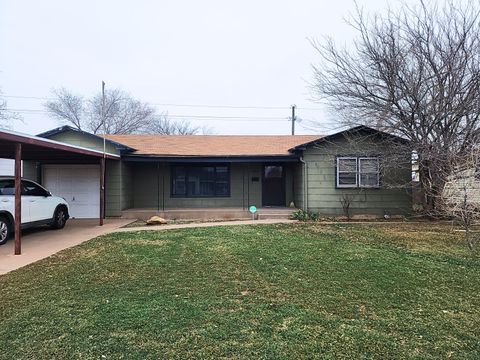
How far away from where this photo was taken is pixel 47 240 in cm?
879

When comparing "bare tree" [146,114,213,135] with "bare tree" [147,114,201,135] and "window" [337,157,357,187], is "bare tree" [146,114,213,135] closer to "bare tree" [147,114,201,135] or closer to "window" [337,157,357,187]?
"bare tree" [147,114,201,135]

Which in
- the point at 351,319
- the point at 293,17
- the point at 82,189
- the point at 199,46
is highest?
the point at 199,46

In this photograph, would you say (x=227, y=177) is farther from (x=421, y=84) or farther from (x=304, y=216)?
(x=421, y=84)

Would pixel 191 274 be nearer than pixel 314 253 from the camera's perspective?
Yes

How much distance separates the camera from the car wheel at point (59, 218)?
10.5 meters

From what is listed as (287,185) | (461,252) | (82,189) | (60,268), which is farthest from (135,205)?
(461,252)

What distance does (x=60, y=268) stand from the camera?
5.91 metres

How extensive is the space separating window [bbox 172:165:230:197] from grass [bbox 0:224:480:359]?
7.38 meters

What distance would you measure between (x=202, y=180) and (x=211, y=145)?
1.70 m

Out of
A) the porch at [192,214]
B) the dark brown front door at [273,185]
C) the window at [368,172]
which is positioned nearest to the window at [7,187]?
→ the porch at [192,214]

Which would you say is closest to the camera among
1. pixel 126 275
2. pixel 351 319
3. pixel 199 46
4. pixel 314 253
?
pixel 351 319

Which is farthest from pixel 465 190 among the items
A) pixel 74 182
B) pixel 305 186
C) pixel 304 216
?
pixel 74 182

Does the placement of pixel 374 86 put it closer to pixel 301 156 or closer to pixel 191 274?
pixel 301 156

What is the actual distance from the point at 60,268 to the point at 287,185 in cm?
1048
